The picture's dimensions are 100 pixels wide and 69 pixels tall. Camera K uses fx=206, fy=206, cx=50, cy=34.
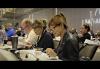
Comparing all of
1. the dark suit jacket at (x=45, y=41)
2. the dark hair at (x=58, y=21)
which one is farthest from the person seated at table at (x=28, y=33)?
the dark hair at (x=58, y=21)

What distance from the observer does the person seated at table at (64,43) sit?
2.49 m

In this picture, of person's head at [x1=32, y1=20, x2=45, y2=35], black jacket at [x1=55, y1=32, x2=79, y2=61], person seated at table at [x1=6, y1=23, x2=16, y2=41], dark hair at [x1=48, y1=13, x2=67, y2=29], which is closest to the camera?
black jacket at [x1=55, y1=32, x2=79, y2=61]

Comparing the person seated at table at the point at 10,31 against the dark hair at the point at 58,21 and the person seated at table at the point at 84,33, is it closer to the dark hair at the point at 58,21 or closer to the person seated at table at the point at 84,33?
the dark hair at the point at 58,21

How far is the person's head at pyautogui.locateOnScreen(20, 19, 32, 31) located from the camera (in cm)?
294

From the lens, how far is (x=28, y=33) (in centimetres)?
325

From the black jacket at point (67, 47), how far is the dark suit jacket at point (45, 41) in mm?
350

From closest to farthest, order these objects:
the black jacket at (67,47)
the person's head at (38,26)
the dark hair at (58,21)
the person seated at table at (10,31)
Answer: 1. the black jacket at (67,47)
2. the dark hair at (58,21)
3. the person seated at table at (10,31)
4. the person's head at (38,26)

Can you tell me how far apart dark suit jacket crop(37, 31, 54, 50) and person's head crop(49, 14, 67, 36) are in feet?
0.78

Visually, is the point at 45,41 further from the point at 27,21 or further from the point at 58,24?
the point at 58,24

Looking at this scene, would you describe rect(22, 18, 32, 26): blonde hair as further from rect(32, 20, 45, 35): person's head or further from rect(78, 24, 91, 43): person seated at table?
rect(78, 24, 91, 43): person seated at table

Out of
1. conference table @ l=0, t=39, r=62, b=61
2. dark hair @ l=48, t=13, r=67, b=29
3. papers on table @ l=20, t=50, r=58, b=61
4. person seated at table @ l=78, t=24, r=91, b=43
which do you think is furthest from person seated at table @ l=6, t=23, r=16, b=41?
person seated at table @ l=78, t=24, r=91, b=43
